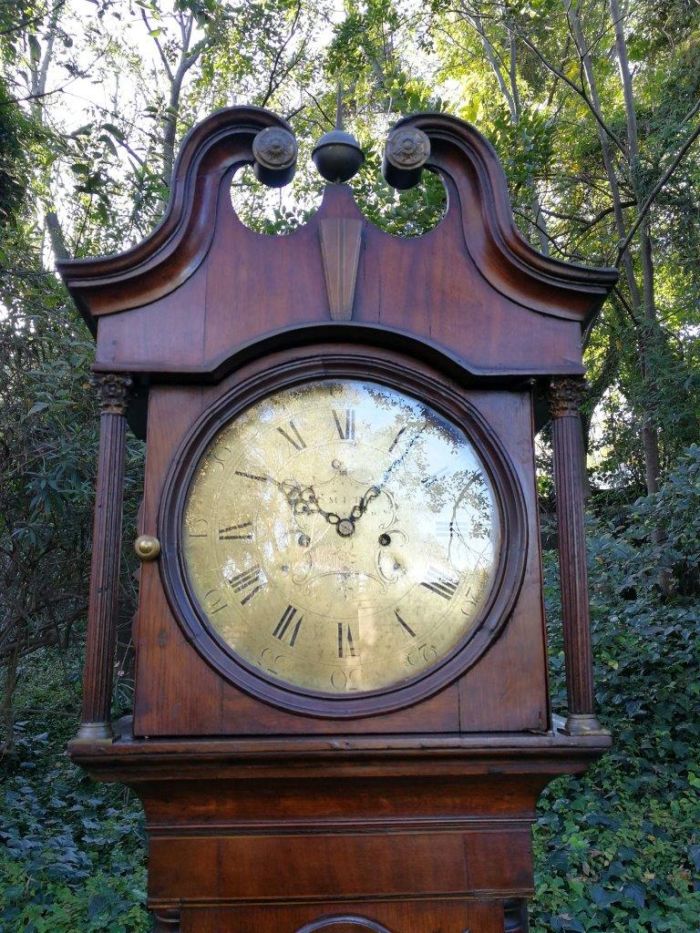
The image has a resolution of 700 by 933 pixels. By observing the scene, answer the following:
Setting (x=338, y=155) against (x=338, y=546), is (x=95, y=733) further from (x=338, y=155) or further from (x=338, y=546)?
(x=338, y=155)

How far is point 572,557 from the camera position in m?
1.78

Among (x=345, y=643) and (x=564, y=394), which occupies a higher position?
(x=564, y=394)

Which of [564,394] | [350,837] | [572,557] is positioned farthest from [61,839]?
[564,394]

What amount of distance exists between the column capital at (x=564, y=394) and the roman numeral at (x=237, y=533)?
28.9 inches

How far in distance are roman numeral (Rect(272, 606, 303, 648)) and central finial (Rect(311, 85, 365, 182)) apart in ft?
3.40

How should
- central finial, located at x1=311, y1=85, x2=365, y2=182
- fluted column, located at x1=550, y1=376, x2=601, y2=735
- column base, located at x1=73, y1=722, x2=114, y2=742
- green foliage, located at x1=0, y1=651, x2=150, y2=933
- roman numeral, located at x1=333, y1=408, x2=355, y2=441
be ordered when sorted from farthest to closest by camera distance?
1. green foliage, located at x1=0, y1=651, x2=150, y2=933
2. central finial, located at x1=311, y1=85, x2=365, y2=182
3. roman numeral, located at x1=333, y1=408, x2=355, y2=441
4. fluted column, located at x1=550, y1=376, x2=601, y2=735
5. column base, located at x1=73, y1=722, x2=114, y2=742

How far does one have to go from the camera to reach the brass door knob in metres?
1.68

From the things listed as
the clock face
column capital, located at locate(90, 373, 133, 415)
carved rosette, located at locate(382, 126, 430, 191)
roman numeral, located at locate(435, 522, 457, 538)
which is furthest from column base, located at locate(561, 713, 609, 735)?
carved rosette, located at locate(382, 126, 430, 191)

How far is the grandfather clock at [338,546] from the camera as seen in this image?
65.0 inches

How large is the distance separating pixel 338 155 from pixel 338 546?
93 cm

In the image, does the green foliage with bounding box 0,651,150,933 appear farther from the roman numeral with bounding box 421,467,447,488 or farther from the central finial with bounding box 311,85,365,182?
Result: the central finial with bounding box 311,85,365,182

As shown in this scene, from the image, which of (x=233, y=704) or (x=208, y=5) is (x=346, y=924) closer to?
(x=233, y=704)

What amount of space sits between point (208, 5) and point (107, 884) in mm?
4473

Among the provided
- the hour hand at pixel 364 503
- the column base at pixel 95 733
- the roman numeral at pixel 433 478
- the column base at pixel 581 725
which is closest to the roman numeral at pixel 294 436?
the hour hand at pixel 364 503
